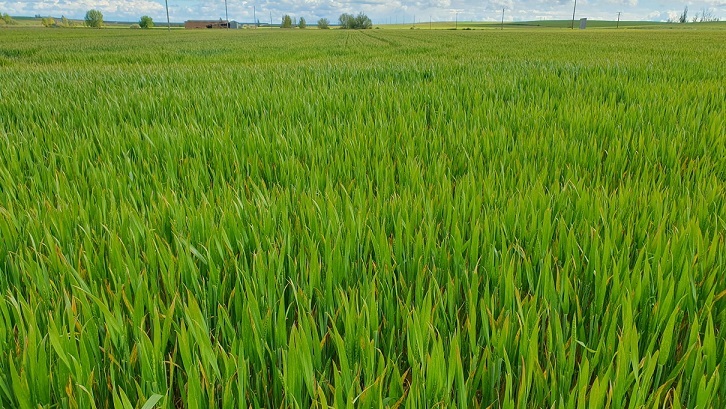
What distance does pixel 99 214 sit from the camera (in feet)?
3.43

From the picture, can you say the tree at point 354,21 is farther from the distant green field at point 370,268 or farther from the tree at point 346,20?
the distant green field at point 370,268

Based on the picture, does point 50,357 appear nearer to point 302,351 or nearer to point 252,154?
point 302,351

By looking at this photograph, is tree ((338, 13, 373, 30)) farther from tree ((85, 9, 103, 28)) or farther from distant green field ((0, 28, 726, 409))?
distant green field ((0, 28, 726, 409))

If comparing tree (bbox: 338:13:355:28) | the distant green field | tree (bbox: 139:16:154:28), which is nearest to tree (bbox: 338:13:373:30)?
tree (bbox: 338:13:355:28)

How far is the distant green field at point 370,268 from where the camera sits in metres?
0.52

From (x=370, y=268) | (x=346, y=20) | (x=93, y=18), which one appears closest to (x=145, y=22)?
(x=93, y=18)

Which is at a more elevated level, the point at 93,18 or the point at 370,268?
the point at 93,18

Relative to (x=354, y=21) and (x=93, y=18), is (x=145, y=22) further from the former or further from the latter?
(x=354, y=21)

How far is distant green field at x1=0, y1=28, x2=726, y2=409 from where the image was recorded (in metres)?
0.52

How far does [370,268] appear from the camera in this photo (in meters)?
0.77

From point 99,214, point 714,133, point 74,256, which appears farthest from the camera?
point 714,133

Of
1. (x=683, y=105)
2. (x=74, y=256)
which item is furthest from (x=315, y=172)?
(x=683, y=105)

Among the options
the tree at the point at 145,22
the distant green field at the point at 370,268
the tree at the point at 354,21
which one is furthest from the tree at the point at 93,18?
the distant green field at the point at 370,268

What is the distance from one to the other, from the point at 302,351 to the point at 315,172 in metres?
0.86
